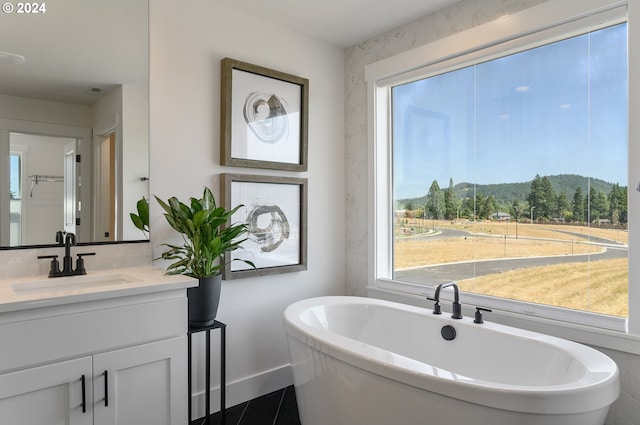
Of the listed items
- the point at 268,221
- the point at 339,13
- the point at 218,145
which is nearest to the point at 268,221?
the point at 268,221

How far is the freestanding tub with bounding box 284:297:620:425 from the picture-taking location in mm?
1443

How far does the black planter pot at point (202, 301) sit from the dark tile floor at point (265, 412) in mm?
724

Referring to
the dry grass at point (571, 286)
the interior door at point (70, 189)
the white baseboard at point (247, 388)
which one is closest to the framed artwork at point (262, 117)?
the interior door at point (70, 189)

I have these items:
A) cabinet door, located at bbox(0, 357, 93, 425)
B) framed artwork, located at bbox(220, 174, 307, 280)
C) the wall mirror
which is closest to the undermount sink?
the wall mirror

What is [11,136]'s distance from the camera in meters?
1.97

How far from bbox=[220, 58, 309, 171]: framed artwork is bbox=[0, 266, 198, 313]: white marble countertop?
89 centimetres

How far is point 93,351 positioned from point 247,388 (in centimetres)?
131

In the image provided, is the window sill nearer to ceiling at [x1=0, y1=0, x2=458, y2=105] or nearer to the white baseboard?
the white baseboard

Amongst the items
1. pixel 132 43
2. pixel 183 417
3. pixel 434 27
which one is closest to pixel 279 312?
pixel 183 417

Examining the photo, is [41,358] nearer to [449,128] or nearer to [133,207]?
[133,207]

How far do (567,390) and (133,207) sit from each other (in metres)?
2.15

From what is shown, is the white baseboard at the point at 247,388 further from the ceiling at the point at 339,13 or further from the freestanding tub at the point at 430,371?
the ceiling at the point at 339,13

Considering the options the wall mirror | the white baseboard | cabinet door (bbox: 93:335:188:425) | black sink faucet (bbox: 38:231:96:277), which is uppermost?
the wall mirror

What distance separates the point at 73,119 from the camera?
84.3 inches
